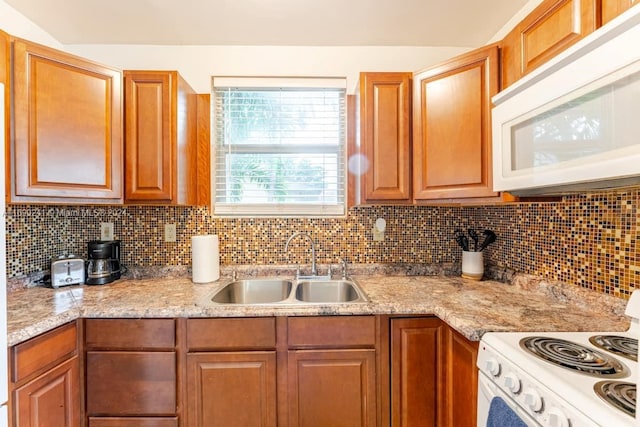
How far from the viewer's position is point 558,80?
0.89 m

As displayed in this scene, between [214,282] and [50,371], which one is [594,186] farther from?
[50,371]

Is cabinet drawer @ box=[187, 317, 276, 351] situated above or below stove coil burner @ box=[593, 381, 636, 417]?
below

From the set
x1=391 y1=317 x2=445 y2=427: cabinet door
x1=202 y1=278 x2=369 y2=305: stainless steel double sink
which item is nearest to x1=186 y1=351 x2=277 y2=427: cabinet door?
x1=202 y1=278 x2=369 y2=305: stainless steel double sink

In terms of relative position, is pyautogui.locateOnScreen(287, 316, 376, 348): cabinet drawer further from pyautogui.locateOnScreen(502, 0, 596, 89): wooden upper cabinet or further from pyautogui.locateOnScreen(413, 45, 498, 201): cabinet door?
pyautogui.locateOnScreen(502, 0, 596, 89): wooden upper cabinet

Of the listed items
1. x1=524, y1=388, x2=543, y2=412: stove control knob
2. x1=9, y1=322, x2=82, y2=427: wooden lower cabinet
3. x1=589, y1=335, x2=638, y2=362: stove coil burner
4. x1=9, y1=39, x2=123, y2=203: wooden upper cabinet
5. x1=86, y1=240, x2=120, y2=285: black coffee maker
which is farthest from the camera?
x1=86, y1=240, x2=120, y2=285: black coffee maker

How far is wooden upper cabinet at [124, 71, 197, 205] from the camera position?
63.2 inches

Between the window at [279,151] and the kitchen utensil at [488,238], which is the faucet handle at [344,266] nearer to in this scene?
the window at [279,151]

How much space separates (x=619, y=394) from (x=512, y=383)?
0.74 ft

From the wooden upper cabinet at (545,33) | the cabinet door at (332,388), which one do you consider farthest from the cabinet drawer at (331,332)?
the wooden upper cabinet at (545,33)

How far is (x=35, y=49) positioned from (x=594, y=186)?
2.36m

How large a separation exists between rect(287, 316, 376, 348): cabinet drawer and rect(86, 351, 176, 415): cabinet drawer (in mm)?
627

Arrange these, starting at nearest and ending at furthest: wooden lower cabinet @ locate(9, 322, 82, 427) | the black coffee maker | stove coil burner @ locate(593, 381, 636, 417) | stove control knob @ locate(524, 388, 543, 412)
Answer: stove coil burner @ locate(593, 381, 636, 417), stove control knob @ locate(524, 388, 543, 412), wooden lower cabinet @ locate(9, 322, 82, 427), the black coffee maker

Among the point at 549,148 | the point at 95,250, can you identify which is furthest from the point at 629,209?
the point at 95,250

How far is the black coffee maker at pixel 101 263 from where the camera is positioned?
1.67 meters
